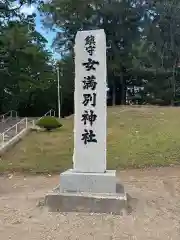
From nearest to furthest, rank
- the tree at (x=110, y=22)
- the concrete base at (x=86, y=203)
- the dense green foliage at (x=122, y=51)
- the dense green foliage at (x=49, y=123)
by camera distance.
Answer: the concrete base at (x=86, y=203)
the dense green foliage at (x=49, y=123)
the dense green foliage at (x=122, y=51)
the tree at (x=110, y=22)

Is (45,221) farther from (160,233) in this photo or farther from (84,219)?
(160,233)

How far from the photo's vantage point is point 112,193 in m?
6.03

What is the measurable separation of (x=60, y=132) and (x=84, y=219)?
10927 mm

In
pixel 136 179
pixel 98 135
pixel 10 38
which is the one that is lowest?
pixel 136 179

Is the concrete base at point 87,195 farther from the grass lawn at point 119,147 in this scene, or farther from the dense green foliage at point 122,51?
the dense green foliage at point 122,51

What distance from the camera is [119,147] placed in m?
13.1

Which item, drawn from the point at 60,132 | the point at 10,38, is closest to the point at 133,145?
the point at 60,132

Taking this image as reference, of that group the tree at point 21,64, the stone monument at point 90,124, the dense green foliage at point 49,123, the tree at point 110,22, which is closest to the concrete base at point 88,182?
the stone monument at point 90,124

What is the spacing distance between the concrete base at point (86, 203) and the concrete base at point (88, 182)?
0.20m

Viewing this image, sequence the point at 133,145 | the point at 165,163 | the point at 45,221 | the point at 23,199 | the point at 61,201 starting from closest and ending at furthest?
1. the point at 45,221
2. the point at 61,201
3. the point at 23,199
4. the point at 165,163
5. the point at 133,145

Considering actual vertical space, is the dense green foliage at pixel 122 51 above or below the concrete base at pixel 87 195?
above

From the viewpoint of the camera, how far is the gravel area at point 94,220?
4832 millimetres

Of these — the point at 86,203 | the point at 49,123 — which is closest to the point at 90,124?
the point at 86,203

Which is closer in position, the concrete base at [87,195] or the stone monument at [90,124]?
the concrete base at [87,195]
